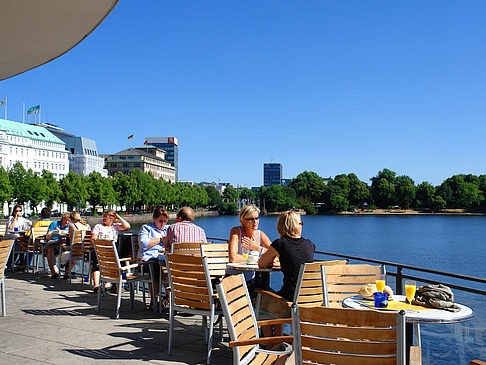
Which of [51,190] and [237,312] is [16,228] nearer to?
[237,312]

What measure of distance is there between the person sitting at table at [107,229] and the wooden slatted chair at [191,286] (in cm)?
444

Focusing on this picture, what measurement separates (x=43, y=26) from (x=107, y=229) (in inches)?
202

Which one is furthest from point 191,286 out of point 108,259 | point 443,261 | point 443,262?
point 443,261

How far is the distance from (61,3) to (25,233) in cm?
876

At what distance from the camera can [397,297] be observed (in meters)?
Result: 4.35

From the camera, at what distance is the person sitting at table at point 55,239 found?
10.9 metres

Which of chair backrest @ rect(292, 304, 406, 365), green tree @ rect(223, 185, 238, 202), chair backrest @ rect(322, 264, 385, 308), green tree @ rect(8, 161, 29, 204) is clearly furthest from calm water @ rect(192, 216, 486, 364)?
green tree @ rect(223, 185, 238, 202)

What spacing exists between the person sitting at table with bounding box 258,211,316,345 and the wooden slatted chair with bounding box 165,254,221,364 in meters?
0.67

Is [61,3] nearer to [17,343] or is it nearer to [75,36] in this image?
[75,36]

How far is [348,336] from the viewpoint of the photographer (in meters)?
2.54

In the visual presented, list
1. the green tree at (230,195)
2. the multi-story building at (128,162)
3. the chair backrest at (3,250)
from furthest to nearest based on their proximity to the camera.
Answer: the green tree at (230,195) → the multi-story building at (128,162) → the chair backrest at (3,250)

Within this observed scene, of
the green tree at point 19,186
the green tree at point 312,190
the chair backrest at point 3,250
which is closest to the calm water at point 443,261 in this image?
the chair backrest at point 3,250

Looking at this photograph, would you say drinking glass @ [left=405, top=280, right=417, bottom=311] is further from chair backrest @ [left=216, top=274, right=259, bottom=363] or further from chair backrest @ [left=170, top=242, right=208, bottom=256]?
chair backrest @ [left=170, top=242, right=208, bottom=256]

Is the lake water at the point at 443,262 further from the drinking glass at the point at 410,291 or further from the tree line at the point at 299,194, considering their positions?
the tree line at the point at 299,194
